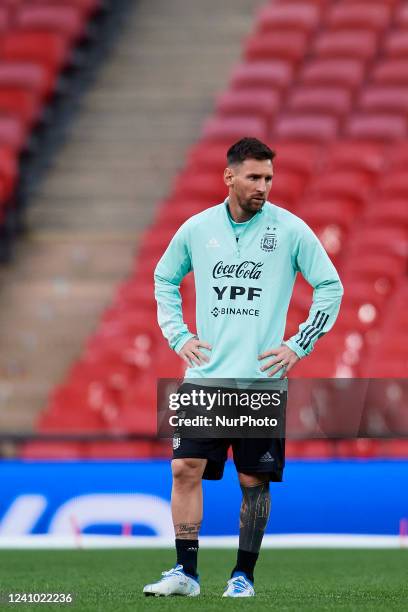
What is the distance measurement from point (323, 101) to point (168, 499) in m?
6.87

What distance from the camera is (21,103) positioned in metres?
15.2

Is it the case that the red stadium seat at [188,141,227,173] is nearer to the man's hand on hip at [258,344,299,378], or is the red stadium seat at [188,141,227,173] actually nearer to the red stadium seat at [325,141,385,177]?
the red stadium seat at [325,141,385,177]

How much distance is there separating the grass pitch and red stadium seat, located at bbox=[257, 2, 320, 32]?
27.8 ft

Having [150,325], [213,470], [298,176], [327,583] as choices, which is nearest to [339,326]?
[150,325]

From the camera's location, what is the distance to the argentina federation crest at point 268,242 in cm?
529

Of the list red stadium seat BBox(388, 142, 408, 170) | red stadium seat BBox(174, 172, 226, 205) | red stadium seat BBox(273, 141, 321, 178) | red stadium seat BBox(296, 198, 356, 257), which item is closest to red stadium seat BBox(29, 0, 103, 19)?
red stadium seat BBox(174, 172, 226, 205)

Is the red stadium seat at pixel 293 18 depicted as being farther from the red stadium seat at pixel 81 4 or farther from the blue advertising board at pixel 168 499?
the blue advertising board at pixel 168 499

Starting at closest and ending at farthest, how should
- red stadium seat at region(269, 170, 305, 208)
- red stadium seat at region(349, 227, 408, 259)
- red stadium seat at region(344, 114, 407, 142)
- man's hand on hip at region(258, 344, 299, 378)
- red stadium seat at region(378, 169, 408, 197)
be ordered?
man's hand on hip at region(258, 344, 299, 378), red stadium seat at region(349, 227, 408, 259), red stadium seat at region(378, 169, 408, 197), red stadium seat at region(269, 170, 305, 208), red stadium seat at region(344, 114, 407, 142)

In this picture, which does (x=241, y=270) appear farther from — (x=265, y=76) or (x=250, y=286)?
(x=265, y=76)

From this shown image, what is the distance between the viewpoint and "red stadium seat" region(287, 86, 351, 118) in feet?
49.2

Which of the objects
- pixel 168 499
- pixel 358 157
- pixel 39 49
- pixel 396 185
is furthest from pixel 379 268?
pixel 39 49

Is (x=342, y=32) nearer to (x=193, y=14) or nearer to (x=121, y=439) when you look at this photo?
(x=193, y=14)

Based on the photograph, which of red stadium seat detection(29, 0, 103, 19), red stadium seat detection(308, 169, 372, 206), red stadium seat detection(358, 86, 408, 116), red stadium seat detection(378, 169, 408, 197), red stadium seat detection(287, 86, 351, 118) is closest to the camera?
red stadium seat detection(378, 169, 408, 197)

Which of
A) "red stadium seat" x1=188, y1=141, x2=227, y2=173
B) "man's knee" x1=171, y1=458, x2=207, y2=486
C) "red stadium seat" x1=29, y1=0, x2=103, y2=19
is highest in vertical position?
"red stadium seat" x1=29, y1=0, x2=103, y2=19
